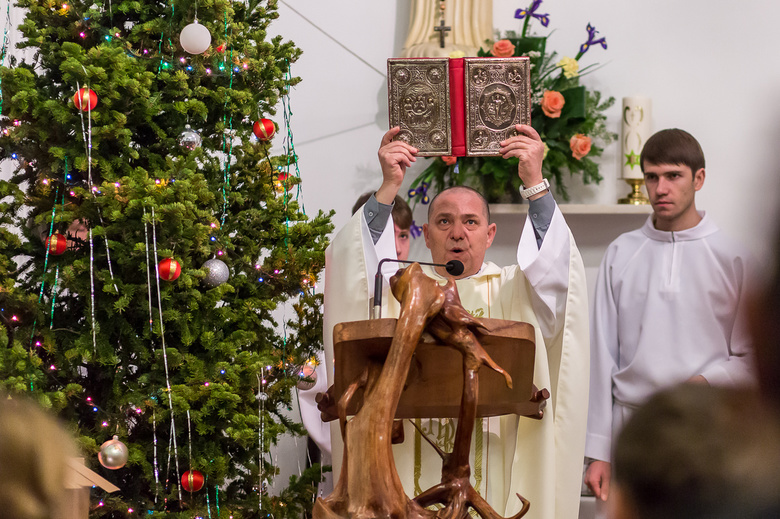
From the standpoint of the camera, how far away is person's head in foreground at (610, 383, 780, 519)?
2.17ft

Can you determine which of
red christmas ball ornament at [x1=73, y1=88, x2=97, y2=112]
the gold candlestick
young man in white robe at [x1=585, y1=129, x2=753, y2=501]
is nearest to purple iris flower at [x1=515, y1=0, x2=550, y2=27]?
the gold candlestick

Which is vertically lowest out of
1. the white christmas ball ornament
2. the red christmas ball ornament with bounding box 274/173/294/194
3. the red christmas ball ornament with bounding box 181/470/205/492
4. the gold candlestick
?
the red christmas ball ornament with bounding box 181/470/205/492

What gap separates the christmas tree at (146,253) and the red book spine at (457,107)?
2.84 feet

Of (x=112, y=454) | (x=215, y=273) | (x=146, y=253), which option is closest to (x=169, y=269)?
(x=146, y=253)

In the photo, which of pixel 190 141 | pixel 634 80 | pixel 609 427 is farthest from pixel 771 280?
pixel 634 80

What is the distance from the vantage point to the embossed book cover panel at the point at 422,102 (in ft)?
11.0

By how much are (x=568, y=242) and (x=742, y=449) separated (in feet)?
9.02

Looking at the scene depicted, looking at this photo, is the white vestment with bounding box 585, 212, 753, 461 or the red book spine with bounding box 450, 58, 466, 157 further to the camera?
the white vestment with bounding box 585, 212, 753, 461

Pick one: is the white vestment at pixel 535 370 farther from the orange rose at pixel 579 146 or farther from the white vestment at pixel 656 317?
the orange rose at pixel 579 146

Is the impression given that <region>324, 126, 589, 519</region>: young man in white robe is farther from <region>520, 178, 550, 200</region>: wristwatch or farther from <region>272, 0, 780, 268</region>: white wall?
<region>272, 0, 780, 268</region>: white wall

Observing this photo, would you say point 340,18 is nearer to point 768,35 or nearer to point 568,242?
point 768,35

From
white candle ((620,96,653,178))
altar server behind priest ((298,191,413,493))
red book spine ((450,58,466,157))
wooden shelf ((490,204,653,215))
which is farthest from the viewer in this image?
white candle ((620,96,653,178))

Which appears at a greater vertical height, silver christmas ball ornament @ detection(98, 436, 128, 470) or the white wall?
the white wall

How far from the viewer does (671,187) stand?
4.44 meters
